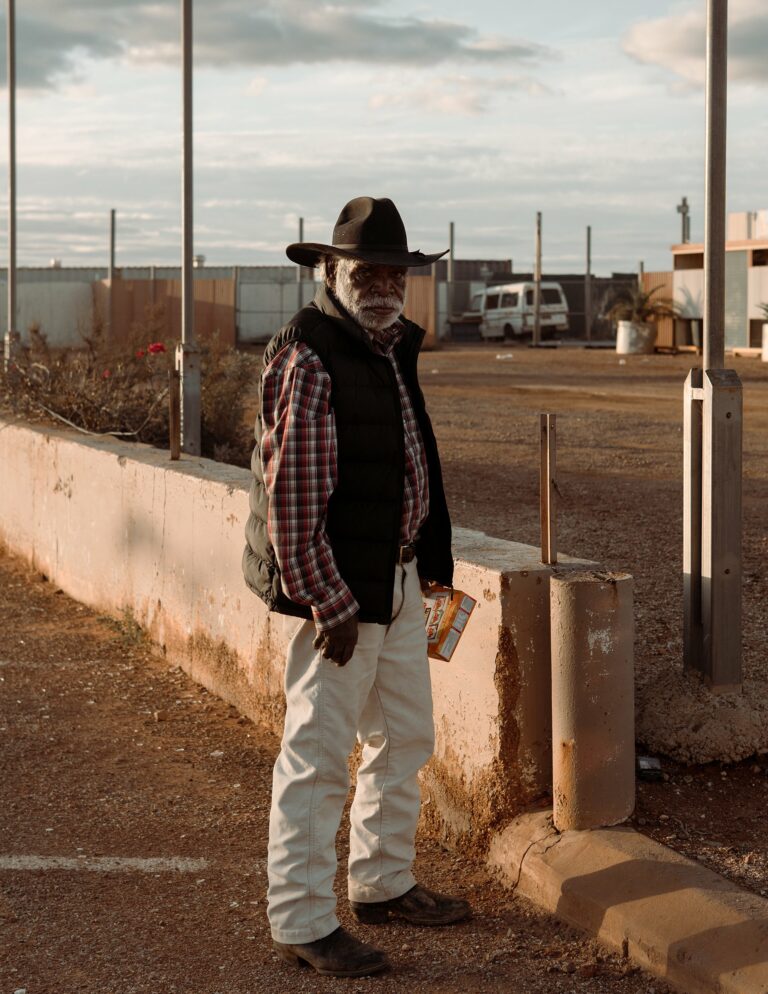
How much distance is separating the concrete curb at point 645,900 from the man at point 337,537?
2.08ft

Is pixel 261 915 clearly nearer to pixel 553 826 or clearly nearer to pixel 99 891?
pixel 99 891

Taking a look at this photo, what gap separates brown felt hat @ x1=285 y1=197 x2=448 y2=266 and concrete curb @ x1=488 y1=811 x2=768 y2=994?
1790 millimetres

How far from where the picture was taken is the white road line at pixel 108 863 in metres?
4.77

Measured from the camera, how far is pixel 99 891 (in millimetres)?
4562

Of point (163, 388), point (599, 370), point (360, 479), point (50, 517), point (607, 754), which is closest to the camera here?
point (360, 479)

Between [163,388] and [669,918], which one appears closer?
[669,918]

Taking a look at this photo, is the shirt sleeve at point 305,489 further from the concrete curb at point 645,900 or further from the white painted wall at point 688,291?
the white painted wall at point 688,291

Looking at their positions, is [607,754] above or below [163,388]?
below

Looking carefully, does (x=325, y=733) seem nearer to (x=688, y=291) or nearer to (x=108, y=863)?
(x=108, y=863)

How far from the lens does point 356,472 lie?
3826 millimetres

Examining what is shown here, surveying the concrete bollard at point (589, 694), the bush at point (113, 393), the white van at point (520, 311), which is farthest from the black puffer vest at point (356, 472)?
the white van at point (520, 311)

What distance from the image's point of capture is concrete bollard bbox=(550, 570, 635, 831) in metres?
4.46

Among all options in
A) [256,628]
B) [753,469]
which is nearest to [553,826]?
[256,628]

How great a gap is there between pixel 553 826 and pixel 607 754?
0.28 m
